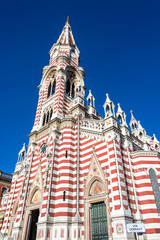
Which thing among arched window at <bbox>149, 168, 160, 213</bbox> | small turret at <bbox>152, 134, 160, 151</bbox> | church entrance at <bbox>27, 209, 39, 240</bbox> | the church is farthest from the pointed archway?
small turret at <bbox>152, 134, 160, 151</bbox>

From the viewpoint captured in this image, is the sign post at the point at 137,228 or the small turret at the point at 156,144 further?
the small turret at the point at 156,144

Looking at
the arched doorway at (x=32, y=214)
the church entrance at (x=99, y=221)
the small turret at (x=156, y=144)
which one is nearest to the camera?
the church entrance at (x=99, y=221)

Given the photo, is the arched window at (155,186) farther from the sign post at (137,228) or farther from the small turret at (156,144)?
the small turret at (156,144)

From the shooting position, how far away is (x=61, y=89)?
1069 inches

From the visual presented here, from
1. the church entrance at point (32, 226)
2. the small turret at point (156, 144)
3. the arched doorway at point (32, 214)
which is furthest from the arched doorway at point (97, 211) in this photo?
the small turret at point (156, 144)

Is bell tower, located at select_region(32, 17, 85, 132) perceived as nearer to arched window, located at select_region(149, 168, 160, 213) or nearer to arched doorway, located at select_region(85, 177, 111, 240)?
arched doorway, located at select_region(85, 177, 111, 240)

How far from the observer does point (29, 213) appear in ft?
67.2

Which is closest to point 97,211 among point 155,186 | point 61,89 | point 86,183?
point 86,183

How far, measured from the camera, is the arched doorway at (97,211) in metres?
15.8

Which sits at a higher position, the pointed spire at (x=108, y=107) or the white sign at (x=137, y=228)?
the pointed spire at (x=108, y=107)

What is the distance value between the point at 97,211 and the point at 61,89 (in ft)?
54.9

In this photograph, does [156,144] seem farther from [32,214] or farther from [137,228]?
[137,228]

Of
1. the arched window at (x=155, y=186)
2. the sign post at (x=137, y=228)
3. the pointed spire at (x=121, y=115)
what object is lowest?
the sign post at (x=137, y=228)

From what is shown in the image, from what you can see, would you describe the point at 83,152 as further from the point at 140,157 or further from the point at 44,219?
the point at 44,219
